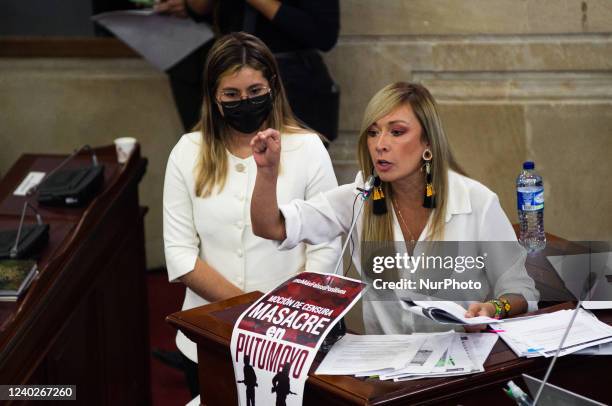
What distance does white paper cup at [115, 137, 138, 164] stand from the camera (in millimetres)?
4129

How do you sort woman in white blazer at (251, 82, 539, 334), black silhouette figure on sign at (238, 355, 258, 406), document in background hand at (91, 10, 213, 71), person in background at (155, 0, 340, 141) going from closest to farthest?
black silhouette figure on sign at (238, 355, 258, 406) → woman in white blazer at (251, 82, 539, 334) → person in background at (155, 0, 340, 141) → document in background hand at (91, 10, 213, 71)

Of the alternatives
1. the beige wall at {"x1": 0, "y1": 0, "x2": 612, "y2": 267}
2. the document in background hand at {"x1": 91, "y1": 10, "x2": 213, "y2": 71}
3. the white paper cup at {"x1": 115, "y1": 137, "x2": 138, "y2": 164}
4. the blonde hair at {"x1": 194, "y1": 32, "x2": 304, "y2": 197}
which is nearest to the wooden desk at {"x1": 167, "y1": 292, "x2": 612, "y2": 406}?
the blonde hair at {"x1": 194, "y1": 32, "x2": 304, "y2": 197}

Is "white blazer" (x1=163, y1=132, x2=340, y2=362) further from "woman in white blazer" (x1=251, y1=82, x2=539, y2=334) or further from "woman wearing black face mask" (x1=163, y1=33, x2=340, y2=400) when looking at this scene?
"woman in white blazer" (x1=251, y1=82, x2=539, y2=334)

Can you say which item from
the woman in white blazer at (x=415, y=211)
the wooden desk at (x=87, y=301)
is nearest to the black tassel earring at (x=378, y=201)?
the woman in white blazer at (x=415, y=211)

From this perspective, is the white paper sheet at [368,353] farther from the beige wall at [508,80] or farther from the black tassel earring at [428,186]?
the beige wall at [508,80]

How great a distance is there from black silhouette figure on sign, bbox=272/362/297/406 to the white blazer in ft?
2.93

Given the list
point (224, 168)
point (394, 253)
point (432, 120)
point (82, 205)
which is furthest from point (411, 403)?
point (82, 205)

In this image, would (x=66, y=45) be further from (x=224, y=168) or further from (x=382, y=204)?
(x=382, y=204)

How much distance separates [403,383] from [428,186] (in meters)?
0.73

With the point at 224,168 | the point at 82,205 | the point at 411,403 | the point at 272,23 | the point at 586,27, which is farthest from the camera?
the point at 586,27

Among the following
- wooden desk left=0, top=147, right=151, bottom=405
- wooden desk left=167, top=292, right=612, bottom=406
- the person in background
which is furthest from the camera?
the person in background

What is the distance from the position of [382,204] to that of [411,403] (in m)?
0.76

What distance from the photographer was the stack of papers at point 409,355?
226cm

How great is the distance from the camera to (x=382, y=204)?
2836 millimetres
